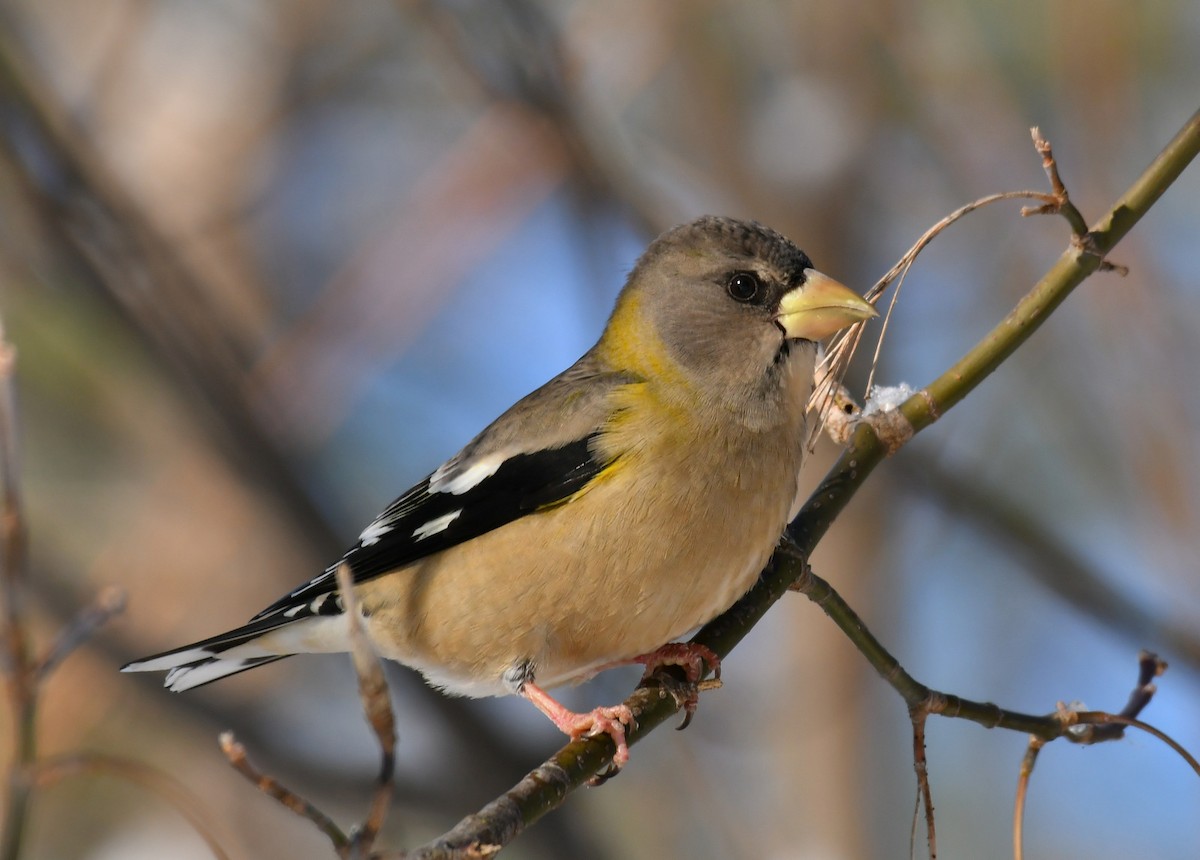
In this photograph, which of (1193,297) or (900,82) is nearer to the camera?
(1193,297)

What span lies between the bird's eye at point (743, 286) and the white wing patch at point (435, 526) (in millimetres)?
1193

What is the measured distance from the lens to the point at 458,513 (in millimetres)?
4168

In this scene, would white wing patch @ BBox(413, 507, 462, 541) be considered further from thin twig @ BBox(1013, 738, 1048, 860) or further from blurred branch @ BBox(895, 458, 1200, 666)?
blurred branch @ BBox(895, 458, 1200, 666)

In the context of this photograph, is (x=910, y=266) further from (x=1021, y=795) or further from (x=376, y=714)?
(x=376, y=714)

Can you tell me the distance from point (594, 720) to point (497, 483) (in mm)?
1030

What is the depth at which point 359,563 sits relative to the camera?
14.0ft

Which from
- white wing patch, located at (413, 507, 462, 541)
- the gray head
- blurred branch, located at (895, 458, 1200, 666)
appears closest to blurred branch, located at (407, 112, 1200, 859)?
the gray head

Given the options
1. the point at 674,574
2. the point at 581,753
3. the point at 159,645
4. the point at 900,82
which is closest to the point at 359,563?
the point at 674,574

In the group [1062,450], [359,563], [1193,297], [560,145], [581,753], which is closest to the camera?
[581,753]

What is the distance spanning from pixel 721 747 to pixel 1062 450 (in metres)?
3.05

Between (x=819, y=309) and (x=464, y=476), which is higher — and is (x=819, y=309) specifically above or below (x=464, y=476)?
below

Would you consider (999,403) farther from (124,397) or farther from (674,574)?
(124,397)

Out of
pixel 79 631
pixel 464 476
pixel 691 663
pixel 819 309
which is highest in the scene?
pixel 464 476

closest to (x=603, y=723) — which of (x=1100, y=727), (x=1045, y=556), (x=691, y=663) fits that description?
(x=691, y=663)
